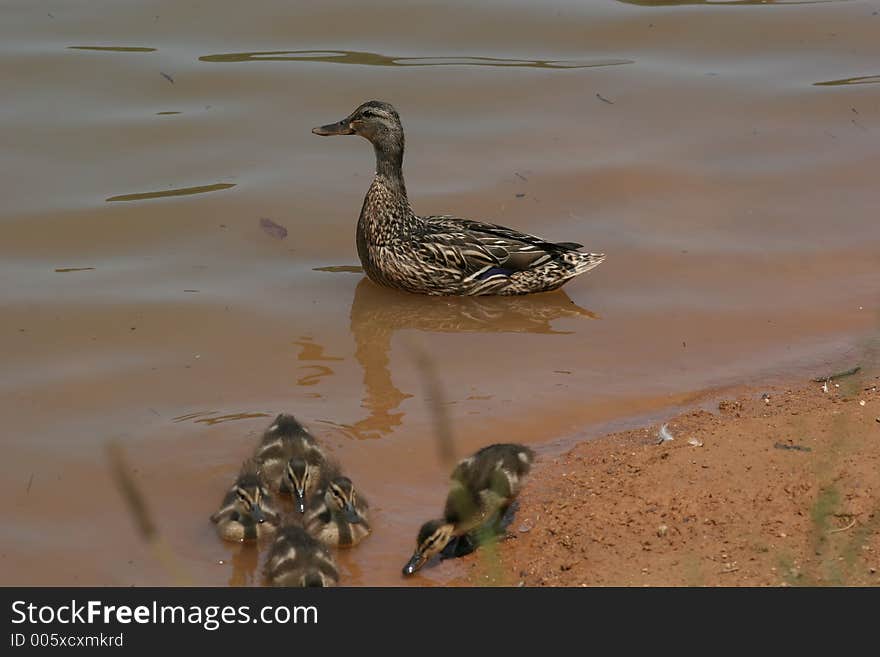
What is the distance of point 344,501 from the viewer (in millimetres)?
5504

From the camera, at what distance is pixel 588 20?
11211mm

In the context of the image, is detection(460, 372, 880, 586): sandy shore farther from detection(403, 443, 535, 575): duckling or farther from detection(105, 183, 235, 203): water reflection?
detection(105, 183, 235, 203): water reflection

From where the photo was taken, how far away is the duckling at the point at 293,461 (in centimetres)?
583

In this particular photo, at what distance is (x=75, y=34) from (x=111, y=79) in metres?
0.80

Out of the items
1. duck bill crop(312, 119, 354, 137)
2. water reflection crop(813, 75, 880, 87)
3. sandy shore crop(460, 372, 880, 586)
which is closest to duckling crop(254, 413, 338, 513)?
sandy shore crop(460, 372, 880, 586)

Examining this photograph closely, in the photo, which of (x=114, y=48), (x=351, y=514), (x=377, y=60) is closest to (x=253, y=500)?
(x=351, y=514)

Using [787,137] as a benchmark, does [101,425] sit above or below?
below

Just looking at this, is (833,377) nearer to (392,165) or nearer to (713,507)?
(713,507)

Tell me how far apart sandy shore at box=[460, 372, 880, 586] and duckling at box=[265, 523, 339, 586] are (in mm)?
521

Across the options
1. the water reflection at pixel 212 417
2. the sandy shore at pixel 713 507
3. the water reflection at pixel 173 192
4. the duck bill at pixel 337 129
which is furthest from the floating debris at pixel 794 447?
the water reflection at pixel 173 192

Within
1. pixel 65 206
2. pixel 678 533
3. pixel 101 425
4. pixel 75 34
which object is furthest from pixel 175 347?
pixel 75 34

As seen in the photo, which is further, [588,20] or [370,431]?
[588,20]

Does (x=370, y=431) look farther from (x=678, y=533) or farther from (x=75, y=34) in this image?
(x=75, y=34)

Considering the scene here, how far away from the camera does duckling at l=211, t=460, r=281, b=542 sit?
5488 millimetres
